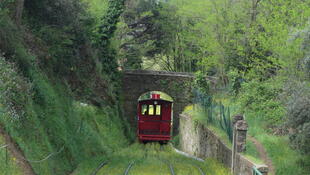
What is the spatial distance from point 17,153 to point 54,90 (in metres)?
5.89

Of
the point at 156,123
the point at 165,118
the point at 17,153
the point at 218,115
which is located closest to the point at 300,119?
the point at 17,153

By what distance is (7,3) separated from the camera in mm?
14539

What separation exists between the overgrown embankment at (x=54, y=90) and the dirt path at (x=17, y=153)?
145mm

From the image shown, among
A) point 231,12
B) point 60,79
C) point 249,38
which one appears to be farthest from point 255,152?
point 231,12

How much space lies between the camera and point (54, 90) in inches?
651

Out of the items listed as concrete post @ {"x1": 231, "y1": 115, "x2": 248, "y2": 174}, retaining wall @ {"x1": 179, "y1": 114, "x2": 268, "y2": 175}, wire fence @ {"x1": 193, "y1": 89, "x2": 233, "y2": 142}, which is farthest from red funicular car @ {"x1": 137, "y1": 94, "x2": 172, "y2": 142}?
concrete post @ {"x1": 231, "y1": 115, "x2": 248, "y2": 174}

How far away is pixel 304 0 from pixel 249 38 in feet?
15.0

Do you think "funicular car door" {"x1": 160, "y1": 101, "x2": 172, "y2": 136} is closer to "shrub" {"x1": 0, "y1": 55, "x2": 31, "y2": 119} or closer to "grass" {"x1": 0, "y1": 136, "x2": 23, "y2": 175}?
"shrub" {"x1": 0, "y1": 55, "x2": 31, "y2": 119}

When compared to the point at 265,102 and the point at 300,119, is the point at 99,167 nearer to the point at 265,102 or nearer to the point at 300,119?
the point at 265,102

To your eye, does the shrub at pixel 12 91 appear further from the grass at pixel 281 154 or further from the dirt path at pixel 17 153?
the grass at pixel 281 154

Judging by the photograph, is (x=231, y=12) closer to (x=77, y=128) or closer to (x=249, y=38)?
(x=249, y=38)

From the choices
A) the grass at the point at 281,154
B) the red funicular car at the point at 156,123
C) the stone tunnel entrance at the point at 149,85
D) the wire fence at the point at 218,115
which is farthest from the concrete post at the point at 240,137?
the stone tunnel entrance at the point at 149,85

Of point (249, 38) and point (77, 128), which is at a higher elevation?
point (249, 38)

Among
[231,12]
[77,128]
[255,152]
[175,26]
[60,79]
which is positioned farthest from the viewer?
[175,26]
